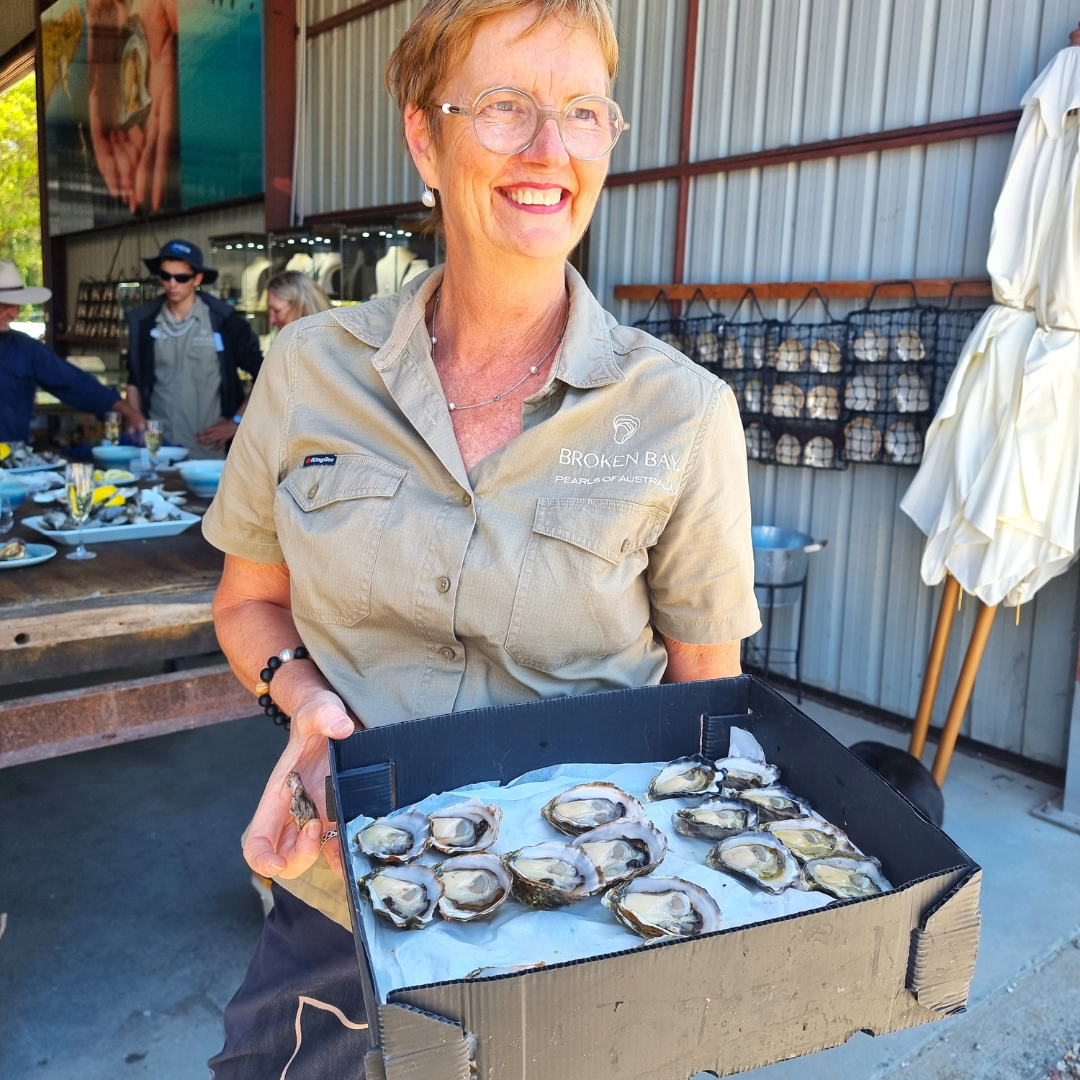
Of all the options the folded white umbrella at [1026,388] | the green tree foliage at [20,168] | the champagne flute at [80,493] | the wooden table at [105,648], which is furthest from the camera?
the green tree foliage at [20,168]

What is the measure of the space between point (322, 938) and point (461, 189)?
3.23 ft

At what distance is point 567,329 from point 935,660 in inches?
118

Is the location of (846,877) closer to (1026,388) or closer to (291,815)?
(291,815)

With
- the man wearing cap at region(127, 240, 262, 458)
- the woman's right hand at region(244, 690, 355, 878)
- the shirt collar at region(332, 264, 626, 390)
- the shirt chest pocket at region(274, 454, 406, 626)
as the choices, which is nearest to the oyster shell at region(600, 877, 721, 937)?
the woman's right hand at region(244, 690, 355, 878)

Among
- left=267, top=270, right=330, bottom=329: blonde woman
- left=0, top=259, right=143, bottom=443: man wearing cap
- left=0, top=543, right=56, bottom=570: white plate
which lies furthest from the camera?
left=267, top=270, right=330, bottom=329: blonde woman

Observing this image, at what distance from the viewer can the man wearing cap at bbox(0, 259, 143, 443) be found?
16.8 ft

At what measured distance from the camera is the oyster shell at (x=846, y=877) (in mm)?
922

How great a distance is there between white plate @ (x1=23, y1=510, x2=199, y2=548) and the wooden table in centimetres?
16

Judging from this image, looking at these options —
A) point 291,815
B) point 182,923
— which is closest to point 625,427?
point 291,815

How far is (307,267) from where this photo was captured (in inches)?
293

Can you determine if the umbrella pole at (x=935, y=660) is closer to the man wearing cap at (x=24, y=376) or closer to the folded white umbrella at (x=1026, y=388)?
the folded white umbrella at (x=1026, y=388)

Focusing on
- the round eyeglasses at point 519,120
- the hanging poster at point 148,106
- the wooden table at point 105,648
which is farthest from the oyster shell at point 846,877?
the hanging poster at point 148,106

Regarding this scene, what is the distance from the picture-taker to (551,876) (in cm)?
96

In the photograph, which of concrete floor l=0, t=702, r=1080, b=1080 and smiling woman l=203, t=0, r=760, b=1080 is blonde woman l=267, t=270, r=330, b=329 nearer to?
concrete floor l=0, t=702, r=1080, b=1080
